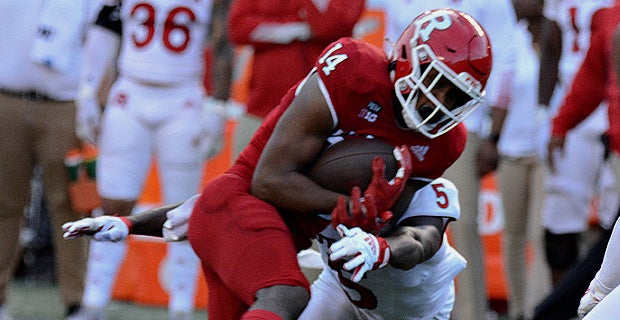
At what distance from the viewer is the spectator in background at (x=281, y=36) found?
512cm

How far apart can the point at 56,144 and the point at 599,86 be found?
2446mm

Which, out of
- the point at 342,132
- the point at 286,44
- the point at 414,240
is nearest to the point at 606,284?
the point at 414,240

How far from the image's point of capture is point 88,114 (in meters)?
5.83

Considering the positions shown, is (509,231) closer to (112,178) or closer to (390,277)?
(112,178)

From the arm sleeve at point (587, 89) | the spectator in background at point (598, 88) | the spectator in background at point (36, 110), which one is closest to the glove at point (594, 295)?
the spectator in background at point (598, 88)

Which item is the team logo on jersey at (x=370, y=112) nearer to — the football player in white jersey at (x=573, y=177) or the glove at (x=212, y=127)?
the glove at (x=212, y=127)

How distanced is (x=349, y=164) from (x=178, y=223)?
2.17ft

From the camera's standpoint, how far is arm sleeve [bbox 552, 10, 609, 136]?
513 cm

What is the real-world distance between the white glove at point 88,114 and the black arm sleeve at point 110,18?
1.02ft

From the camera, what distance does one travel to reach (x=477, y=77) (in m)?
3.45

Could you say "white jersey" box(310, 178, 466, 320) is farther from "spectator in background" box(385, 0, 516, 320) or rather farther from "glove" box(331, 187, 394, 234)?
"spectator in background" box(385, 0, 516, 320)

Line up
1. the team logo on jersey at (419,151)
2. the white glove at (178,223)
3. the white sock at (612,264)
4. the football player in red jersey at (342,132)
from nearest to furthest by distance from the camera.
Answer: the white sock at (612,264) < the football player in red jersey at (342,132) < the team logo on jersey at (419,151) < the white glove at (178,223)

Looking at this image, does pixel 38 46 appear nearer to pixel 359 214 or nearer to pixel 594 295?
pixel 359 214

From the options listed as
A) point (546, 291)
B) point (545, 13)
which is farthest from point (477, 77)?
point (545, 13)
